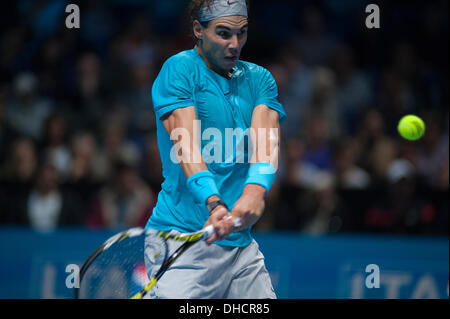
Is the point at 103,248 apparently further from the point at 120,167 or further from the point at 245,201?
the point at 120,167

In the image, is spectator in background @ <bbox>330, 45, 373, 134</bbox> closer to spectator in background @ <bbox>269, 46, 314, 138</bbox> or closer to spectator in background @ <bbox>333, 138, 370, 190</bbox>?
spectator in background @ <bbox>269, 46, 314, 138</bbox>

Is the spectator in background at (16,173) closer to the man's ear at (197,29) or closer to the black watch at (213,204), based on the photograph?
the man's ear at (197,29)

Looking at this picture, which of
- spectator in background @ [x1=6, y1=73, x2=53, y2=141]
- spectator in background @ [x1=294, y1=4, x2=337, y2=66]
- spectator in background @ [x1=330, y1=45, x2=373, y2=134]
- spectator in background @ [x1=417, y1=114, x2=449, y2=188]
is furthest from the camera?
spectator in background @ [x1=294, y1=4, x2=337, y2=66]

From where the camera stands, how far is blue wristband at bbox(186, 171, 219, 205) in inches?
124

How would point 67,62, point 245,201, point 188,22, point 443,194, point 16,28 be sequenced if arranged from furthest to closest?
point 16,28
point 67,62
point 443,194
point 188,22
point 245,201

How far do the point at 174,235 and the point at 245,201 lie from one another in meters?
0.38

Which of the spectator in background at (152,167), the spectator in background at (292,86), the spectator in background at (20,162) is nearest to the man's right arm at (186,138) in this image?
the spectator in background at (152,167)

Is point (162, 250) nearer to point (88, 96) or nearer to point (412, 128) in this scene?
point (412, 128)

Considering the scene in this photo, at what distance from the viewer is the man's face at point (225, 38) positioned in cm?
333

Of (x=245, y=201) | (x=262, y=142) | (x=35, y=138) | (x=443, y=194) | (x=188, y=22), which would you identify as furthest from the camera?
(x=35, y=138)

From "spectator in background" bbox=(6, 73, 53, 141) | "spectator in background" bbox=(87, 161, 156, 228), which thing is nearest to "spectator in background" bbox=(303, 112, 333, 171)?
"spectator in background" bbox=(87, 161, 156, 228)

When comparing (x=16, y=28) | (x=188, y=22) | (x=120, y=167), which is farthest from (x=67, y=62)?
(x=188, y=22)

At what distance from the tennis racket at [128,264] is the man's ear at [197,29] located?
3.26ft
